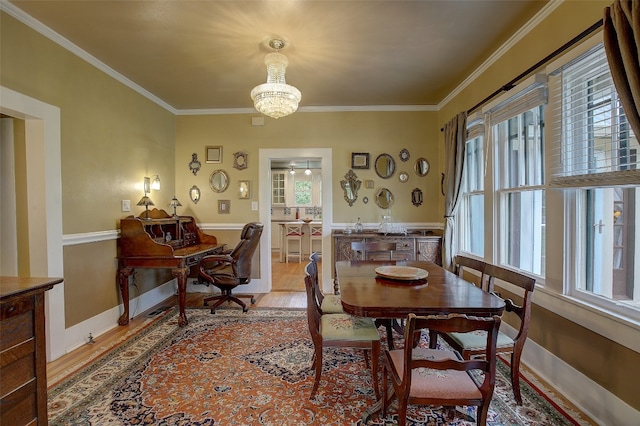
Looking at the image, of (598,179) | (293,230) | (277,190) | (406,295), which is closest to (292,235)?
(293,230)

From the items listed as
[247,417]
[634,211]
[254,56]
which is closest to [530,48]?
[634,211]

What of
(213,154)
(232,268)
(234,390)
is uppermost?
(213,154)

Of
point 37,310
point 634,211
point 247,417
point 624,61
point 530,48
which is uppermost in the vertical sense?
point 530,48

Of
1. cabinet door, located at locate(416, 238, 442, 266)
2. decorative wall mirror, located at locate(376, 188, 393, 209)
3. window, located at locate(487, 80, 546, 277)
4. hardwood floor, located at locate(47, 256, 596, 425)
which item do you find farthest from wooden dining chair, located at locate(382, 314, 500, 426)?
decorative wall mirror, located at locate(376, 188, 393, 209)

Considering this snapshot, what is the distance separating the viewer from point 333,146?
4.42m

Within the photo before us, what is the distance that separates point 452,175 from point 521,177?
946 millimetres

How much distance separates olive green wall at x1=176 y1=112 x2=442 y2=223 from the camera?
14.3 ft

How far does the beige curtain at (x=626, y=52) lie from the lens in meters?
1.33

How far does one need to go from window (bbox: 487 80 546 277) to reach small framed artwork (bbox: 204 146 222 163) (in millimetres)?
3483

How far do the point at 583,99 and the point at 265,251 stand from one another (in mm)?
3822

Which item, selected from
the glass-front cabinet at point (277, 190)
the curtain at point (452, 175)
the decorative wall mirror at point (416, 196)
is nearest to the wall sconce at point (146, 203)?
the decorative wall mirror at point (416, 196)

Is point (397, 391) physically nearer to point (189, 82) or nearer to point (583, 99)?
point (583, 99)

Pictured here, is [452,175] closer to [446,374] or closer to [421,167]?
[421,167]

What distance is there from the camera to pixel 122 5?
216 cm
